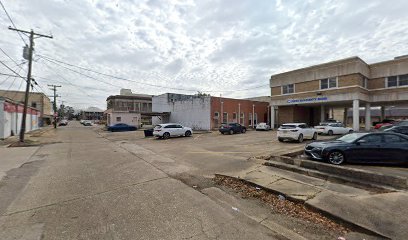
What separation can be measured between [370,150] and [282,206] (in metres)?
6.12

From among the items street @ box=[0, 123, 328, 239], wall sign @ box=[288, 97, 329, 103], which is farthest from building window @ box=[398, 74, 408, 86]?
street @ box=[0, 123, 328, 239]

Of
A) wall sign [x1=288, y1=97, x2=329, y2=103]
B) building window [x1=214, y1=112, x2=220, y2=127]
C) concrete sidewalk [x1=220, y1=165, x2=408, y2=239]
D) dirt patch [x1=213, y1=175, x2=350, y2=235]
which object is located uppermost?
wall sign [x1=288, y1=97, x2=329, y2=103]

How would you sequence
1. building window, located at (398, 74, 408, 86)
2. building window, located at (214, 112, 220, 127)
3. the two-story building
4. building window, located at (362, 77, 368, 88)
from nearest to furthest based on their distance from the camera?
building window, located at (398, 74, 408, 86), building window, located at (362, 77, 368, 88), building window, located at (214, 112, 220, 127), the two-story building

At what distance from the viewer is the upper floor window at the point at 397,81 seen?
27.3 m

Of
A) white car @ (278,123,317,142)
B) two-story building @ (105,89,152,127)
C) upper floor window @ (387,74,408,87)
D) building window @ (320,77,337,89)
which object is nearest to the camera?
white car @ (278,123,317,142)

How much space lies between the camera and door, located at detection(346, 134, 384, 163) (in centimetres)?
920

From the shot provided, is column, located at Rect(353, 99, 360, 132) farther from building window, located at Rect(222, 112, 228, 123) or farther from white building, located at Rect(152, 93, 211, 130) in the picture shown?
white building, located at Rect(152, 93, 211, 130)

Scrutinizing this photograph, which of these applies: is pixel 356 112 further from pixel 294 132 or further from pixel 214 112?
pixel 214 112

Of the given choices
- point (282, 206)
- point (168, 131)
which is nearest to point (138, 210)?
point (282, 206)

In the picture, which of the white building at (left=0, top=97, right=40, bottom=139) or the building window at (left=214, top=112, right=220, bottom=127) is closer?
the white building at (left=0, top=97, right=40, bottom=139)

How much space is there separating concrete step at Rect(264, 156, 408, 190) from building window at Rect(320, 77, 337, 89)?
930 inches

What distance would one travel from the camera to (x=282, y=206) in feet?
18.1

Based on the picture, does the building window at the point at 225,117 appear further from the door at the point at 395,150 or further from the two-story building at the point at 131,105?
the door at the point at 395,150

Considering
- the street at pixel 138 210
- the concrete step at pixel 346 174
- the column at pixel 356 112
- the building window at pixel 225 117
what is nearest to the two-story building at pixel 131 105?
the building window at pixel 225 117
